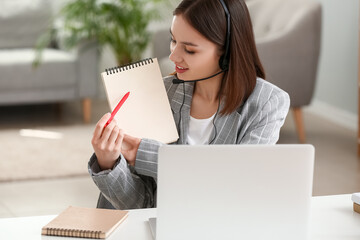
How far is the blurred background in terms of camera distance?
360 centimetres

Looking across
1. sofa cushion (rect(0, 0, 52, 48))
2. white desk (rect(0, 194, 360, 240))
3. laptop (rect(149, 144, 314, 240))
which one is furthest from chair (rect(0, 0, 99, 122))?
laptop (rect(149, 144, 314, 240))

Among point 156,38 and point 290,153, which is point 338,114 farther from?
point 290,153

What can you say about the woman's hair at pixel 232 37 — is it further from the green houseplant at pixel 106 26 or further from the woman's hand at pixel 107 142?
the green houseplant at pixel 106 26

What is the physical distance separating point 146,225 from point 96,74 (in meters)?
3.39

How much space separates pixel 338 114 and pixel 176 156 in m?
3.59

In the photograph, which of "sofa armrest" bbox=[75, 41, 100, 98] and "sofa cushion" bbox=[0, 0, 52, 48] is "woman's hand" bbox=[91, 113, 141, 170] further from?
"sofa cushion" bbox=[0, 0, 52, 48]

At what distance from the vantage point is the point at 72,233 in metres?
1.30

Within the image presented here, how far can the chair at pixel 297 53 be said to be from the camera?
3971 millimetres

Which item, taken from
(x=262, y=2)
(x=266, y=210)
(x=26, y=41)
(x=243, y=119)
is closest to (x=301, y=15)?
(x=262, y=2)

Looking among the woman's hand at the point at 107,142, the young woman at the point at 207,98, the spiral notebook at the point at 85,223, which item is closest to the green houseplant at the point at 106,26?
the young woman at the point at 207,98

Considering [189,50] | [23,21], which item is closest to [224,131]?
[189,50]

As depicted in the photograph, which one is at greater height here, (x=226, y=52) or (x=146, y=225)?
(x=226, y=52)

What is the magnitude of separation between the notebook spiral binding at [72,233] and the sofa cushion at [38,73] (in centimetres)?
337

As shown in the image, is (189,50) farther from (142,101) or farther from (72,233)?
(72,233)
